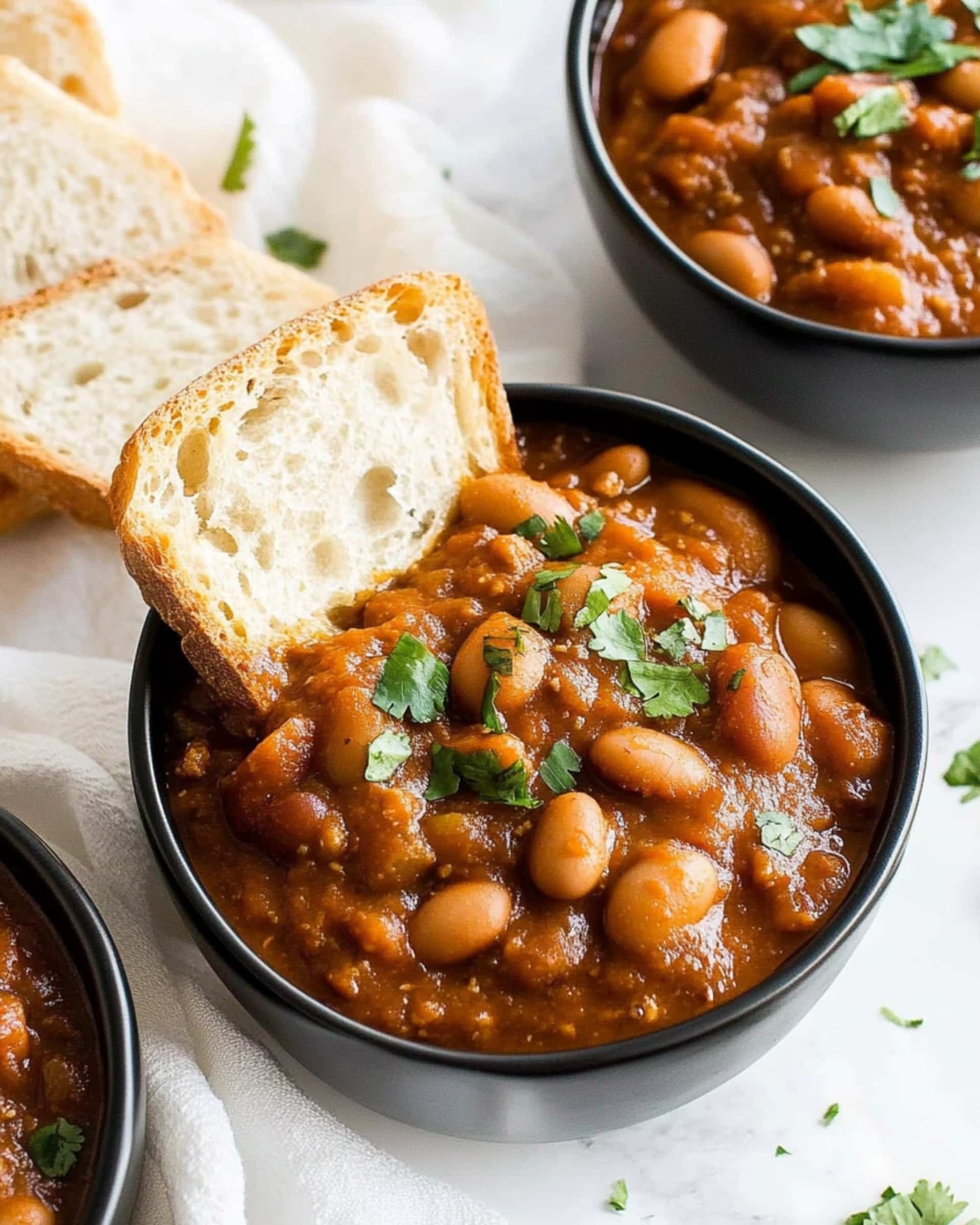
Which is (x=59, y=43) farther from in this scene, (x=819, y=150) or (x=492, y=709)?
(x=492, y=709)

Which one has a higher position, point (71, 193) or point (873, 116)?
point (873, 116)

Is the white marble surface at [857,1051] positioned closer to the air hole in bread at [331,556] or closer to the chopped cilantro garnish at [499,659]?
the air hole in bread at [331,556]

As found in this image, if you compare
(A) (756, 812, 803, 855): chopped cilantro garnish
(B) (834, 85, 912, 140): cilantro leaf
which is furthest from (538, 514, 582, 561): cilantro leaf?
(B) (834, 85, 912, 140): cilantro leaf

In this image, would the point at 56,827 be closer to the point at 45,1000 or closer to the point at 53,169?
the point at 45,1000

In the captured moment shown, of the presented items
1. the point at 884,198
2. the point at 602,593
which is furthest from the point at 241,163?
the point at 602,593

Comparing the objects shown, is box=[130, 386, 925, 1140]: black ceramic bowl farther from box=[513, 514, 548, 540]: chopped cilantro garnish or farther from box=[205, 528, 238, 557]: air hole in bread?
box=[513, 514, 548, 540]: chopped cilantro garnish

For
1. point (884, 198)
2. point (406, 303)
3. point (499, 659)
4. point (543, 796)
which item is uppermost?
point (884, 198)
